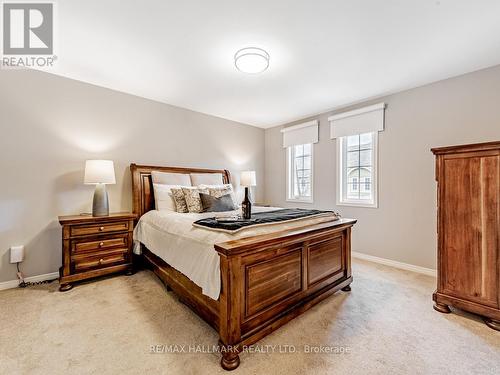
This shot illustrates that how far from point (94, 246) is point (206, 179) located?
1788 millimetres

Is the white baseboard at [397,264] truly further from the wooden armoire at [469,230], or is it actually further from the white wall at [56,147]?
the white wall at [56,147]

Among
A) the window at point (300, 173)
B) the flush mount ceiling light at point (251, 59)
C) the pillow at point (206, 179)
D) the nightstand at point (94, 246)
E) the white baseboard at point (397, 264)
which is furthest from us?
the window at point (300, 173)

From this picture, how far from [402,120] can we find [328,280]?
247 cm

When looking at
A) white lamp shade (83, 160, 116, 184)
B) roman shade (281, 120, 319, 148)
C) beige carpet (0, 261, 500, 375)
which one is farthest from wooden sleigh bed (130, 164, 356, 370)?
roman shade (281, 120, 319, 148)

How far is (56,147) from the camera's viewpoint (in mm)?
2787

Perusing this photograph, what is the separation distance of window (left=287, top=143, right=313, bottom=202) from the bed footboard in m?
2.16

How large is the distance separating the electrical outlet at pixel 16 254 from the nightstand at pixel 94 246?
1.54ft

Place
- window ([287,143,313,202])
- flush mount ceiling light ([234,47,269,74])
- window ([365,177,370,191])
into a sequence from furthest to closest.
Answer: window ([287,143,313,202]) → window ([365,177,370,191]) → flush mount ceiling light ([234,47,269,74])

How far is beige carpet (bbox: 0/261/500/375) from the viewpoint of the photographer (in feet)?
4.67

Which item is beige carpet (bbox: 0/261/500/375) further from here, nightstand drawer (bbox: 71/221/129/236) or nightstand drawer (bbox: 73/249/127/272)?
nightstand drawer (bbox: 71/221/129/236)

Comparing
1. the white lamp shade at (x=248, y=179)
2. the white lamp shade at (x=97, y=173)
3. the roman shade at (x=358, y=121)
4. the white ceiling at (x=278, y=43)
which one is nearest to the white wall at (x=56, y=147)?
the white ceiling at (x=278, y=43)

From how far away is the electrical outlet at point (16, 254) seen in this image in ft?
8.18

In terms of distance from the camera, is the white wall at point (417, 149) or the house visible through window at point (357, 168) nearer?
the white wall at point (417, 149)

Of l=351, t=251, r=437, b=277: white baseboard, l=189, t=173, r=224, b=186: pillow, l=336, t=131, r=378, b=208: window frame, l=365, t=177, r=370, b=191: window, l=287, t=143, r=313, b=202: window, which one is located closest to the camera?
l=351, t=251, r=437, b=277: white baseboard
